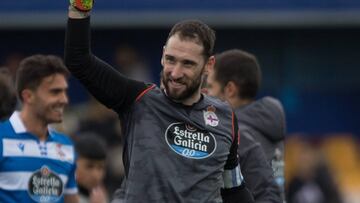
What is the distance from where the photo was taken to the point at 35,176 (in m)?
7.27

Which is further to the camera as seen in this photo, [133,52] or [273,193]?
[133,52]

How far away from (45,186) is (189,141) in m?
1.86

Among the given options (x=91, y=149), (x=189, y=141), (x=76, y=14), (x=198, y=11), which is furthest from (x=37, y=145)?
(x=198, y=11)

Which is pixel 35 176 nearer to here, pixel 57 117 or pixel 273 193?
pixel 57 117

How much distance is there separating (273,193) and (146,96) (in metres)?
1.31

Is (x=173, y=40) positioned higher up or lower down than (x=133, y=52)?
higher up

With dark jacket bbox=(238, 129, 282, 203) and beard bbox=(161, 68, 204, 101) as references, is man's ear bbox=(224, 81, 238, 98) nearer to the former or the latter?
dark jacket bbox=(238, 129, 282, 203)

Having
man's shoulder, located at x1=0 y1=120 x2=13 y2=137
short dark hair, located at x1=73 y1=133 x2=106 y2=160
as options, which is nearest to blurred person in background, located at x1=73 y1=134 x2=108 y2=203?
short dark hair, located at x1=73 y1=133 x2=106 y2=160

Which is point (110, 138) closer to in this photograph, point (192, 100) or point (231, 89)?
point (231, 89)

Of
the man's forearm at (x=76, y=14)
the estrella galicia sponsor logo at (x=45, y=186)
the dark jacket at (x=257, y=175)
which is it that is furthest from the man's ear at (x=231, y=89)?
the man's forearm at (x=76, y=14)

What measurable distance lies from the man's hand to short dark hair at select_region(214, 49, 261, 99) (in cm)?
187

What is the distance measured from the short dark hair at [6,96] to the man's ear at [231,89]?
4.82 ft

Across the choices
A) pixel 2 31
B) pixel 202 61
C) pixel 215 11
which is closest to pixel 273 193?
pixel 202 61

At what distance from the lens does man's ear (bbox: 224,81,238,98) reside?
23.7ft
